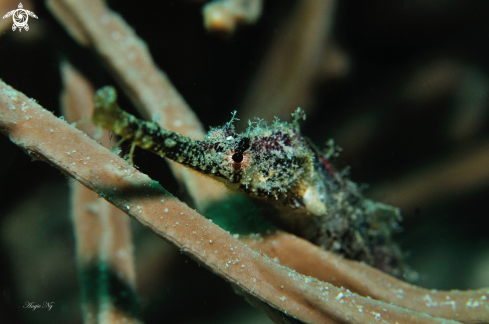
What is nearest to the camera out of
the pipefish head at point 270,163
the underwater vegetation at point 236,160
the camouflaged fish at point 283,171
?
the camouflaged fish at point 283,171

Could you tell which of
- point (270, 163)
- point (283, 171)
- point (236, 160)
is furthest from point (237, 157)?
point (283, 171)

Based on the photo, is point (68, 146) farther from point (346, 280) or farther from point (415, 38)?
point (415, 38)

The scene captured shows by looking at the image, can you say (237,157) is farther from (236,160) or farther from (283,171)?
(283,171)

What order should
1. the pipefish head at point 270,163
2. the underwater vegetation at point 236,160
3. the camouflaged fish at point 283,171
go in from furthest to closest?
the pipefish head at point 270,163 < the underwater vegetation at point 236,160 < the camouflaged fish at point 283,171

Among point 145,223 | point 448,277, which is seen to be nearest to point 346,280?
point 145,223

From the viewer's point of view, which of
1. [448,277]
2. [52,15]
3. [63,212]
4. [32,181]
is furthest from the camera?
[448,277]

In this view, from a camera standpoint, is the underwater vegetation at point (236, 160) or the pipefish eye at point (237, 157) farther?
the pipefish eye at point (237, 157)
